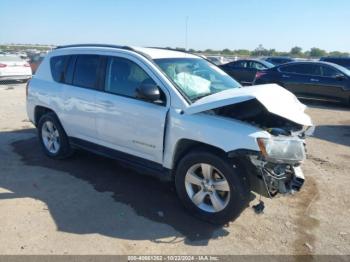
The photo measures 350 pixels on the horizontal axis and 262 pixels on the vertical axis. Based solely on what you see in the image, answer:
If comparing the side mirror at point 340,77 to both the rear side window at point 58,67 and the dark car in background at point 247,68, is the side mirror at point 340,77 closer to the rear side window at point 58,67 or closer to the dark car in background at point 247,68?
the dark car in background at point 247,68

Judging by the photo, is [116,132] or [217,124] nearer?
[217,124]

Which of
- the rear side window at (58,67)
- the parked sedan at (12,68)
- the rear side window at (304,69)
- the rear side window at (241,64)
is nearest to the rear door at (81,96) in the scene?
the rear side window at (58,67)

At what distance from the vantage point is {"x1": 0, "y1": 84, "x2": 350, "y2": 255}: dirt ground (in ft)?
12.0

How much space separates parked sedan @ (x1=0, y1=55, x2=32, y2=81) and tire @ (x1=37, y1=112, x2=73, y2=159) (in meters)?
11.9

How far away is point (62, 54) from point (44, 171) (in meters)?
1.88

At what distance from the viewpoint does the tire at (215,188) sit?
12.6ft

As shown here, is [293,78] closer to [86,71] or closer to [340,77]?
[340,77]

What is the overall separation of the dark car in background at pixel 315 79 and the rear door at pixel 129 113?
9.89 metres

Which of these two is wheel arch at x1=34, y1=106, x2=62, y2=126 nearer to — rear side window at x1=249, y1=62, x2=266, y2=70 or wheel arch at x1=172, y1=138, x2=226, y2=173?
wheel arch at x1=172, y1=138, x2=226, y2=173

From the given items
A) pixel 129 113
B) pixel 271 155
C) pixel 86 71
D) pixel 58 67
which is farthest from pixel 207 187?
pixel 58 67

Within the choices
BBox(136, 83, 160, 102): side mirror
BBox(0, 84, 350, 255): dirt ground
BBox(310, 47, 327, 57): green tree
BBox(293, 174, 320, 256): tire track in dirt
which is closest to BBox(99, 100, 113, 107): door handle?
BBox(136, 83, 160, 102): side mirror

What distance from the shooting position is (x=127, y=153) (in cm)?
487

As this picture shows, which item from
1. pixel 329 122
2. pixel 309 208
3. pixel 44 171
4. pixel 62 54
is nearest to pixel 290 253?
pixel 309 208

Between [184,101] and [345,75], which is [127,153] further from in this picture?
[345,75]
